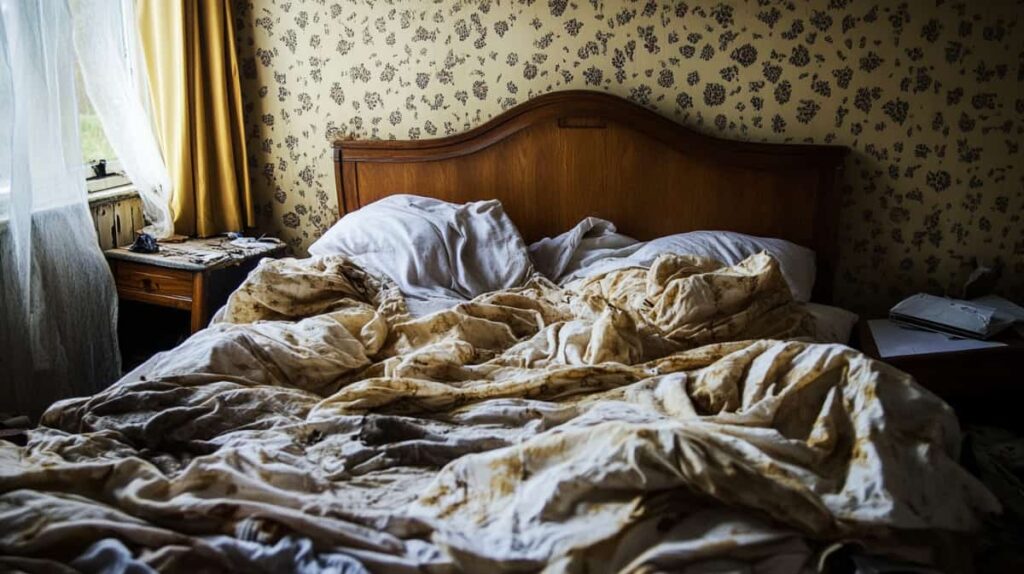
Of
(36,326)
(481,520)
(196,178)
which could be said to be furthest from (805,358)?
(196,178)

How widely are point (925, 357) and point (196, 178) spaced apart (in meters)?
2.70

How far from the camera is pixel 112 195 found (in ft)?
9.14

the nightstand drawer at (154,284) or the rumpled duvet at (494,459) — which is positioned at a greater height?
the nightstand drawer at (154,284)

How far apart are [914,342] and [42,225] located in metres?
2.73

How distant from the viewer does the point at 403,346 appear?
80.0 inches

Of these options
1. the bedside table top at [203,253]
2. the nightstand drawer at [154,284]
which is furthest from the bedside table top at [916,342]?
the nightstand drawer at [154,284]

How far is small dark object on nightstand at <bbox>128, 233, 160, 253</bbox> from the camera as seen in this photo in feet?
8.91

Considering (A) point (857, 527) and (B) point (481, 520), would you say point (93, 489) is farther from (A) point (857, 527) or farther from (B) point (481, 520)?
(A) point (857, 527)

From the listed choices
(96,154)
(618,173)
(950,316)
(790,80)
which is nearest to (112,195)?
(96,154)

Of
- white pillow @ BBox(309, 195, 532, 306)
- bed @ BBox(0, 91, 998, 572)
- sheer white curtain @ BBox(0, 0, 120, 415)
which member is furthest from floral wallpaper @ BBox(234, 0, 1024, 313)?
sheer white curtain @ BBox(0, 0, 120, 415)

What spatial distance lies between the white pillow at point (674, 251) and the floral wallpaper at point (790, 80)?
36 cm

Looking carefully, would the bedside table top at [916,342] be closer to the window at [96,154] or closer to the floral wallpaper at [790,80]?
the floral wallpaper at [790,80]

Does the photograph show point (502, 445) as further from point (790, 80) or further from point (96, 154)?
point (96, 154)

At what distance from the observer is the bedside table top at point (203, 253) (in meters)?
2.62
